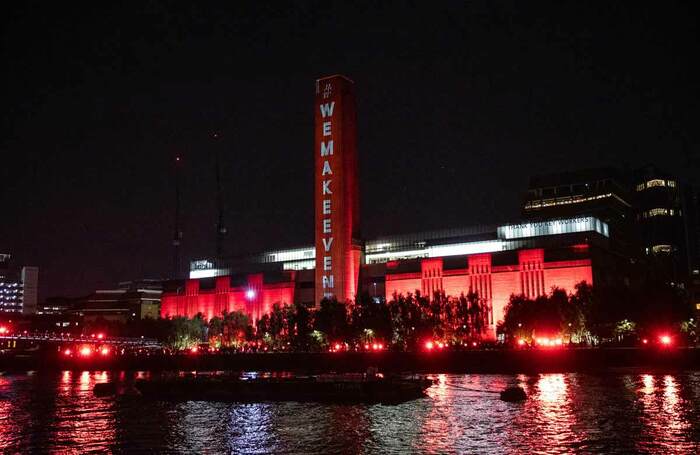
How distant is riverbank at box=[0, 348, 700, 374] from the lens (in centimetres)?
9162

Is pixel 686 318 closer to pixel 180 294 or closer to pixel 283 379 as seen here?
Result: pixel 283 379

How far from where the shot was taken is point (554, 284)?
136m

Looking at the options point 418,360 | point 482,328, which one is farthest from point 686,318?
point 418,360

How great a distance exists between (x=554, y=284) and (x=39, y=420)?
101271 mm

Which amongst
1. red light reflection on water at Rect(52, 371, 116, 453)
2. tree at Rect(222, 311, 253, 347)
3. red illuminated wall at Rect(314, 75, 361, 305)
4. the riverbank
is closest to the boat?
red light reflection on water at Rect(52, 371, 116, 453)

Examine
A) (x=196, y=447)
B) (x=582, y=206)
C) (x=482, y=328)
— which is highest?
(x=582, y=206)

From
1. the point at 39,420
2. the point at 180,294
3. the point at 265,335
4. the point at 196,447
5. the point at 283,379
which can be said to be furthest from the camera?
the point at 180,294

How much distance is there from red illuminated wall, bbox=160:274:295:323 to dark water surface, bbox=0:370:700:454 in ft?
316

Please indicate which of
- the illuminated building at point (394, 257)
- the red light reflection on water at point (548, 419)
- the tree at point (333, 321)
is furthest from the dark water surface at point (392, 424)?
the illuminated building at point (394, 257)

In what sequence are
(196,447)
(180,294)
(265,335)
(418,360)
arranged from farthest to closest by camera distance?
1. (180,294)
2. (265,335)
3. (418,360)
4. (196,447)

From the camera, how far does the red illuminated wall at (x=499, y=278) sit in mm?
135625

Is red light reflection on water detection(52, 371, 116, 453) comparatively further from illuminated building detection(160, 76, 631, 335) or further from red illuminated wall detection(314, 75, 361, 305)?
illuminated building detection(160, 76, 631, 335)

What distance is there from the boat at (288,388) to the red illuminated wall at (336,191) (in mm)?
72704

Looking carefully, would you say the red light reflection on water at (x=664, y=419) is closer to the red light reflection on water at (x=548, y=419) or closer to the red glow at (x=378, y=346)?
the red light reflection on water at (x=548, y=419)
